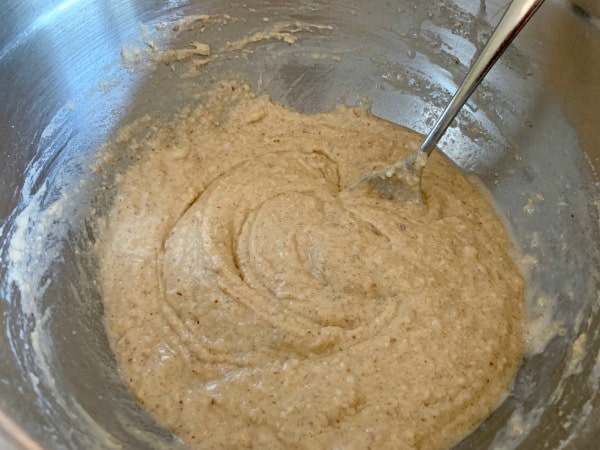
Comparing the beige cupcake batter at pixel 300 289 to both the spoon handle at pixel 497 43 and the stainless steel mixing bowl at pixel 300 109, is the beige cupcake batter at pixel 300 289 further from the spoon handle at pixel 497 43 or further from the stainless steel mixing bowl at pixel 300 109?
the spoon handle at pixel 497 43

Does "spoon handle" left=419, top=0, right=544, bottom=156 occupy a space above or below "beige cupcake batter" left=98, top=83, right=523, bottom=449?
above

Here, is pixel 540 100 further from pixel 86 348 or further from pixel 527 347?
pixel 86 348

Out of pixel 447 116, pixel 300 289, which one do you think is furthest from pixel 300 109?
pixel 300 289

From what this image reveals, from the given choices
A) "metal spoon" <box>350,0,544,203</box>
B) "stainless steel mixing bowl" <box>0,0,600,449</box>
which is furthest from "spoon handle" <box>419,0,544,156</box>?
"stainless steel mixing bowl" <box>0,0,600,449</box>

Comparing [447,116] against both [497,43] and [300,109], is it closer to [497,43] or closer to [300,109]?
[497,43]

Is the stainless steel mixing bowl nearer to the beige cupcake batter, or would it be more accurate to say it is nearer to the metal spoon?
the beige cupcake batter
